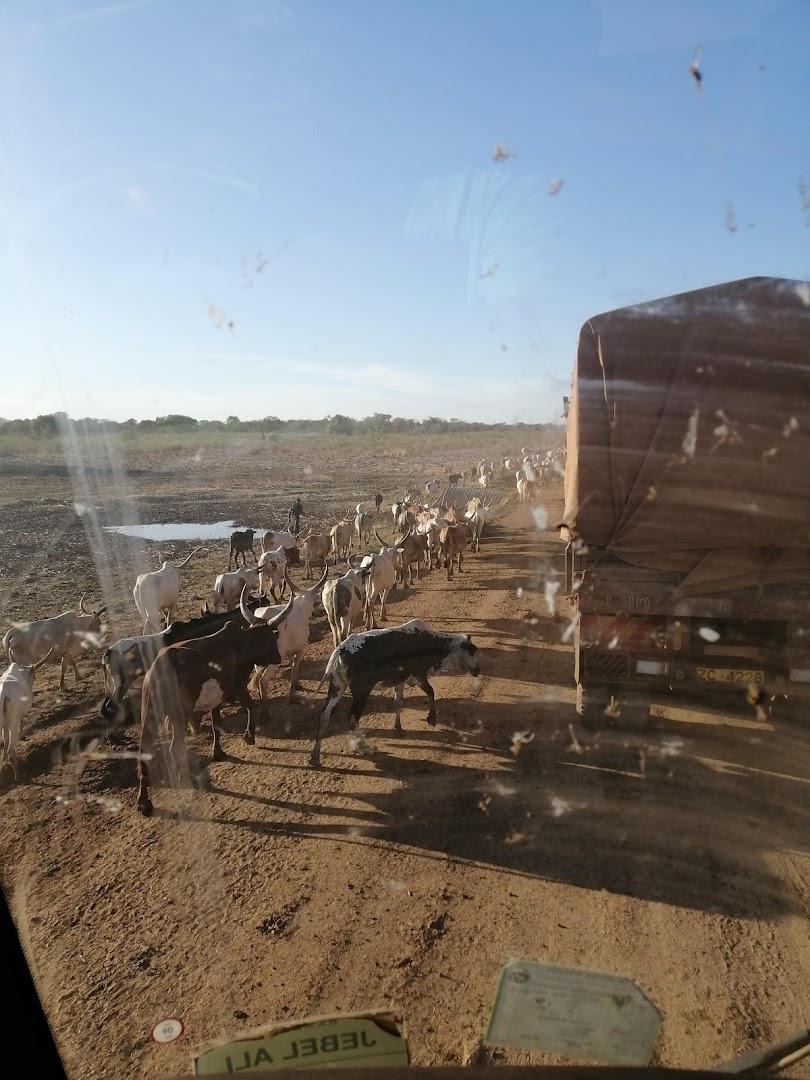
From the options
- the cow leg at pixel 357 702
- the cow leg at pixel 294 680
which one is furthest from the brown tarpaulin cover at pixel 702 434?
A: the cow leg at pixel 294 680

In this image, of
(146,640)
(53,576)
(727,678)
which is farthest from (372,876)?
(53,576)

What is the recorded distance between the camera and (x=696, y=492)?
5922mm

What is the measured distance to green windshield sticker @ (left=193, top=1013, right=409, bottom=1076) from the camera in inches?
80.2

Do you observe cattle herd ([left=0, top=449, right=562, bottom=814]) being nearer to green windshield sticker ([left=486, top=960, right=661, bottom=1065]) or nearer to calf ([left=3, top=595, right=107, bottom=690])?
calf ([left=3, top=595, right=107, bottom=690])

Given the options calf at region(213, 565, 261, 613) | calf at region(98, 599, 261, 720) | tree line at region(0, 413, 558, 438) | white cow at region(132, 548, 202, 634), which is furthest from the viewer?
tree line at region(0, 413, 558, 438)

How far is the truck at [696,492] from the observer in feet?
18.8

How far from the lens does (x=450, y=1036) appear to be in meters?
3.79

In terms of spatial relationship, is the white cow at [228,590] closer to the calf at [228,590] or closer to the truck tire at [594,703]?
the calf at [228,590]

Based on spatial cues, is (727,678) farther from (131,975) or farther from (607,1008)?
(131,975)

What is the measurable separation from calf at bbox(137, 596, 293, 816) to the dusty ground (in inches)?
13.8

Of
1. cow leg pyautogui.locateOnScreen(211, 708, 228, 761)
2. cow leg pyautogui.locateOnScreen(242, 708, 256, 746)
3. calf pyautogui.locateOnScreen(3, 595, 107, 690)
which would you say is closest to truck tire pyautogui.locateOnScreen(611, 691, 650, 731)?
cow leg pyautogui.locateOnScreen(242, 708, 256, 746)

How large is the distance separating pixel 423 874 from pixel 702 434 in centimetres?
423

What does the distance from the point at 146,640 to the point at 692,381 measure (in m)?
6.70

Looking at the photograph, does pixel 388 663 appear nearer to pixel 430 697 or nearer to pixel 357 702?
→ pixel 357 702
